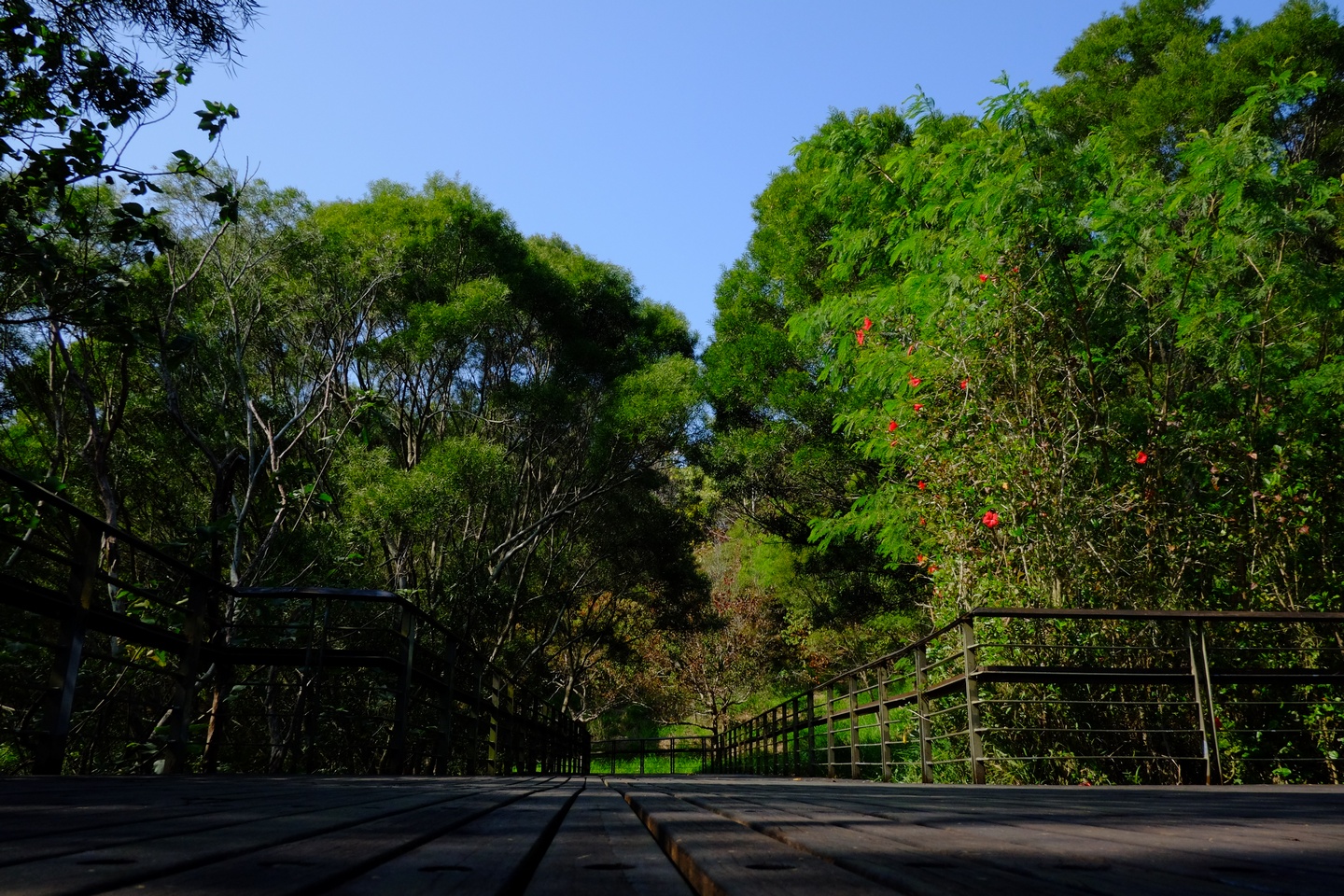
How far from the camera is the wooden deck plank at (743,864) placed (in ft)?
2.59

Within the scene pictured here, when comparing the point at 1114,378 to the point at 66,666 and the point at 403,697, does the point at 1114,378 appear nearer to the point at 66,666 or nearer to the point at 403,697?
the point at 403,697

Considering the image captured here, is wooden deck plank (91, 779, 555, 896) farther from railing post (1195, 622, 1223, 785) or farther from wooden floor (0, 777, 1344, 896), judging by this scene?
railing post (1195, 622, 1223, 785)

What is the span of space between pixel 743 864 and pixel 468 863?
1.10 ft

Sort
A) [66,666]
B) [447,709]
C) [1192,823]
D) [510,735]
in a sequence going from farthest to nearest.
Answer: [510,735]
[447,709]
[66,666]
[1192,823]

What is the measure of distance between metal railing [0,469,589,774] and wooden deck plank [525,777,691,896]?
2.64 meters

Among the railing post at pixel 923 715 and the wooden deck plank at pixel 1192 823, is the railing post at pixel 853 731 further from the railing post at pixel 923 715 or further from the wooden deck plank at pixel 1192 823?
the wooden deck plank at pixel 1192 823

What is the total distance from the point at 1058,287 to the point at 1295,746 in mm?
3961

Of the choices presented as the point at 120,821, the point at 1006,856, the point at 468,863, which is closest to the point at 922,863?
the point at 1006,856

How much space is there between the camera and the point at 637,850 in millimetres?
1186

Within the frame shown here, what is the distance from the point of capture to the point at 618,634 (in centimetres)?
2100

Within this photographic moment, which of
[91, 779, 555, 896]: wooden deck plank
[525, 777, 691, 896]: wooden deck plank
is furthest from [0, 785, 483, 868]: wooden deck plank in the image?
[525, 777, 691, 896]: wooden deck plank

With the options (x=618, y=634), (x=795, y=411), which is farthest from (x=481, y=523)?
(x=618, y=634)

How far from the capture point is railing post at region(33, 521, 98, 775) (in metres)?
3.21

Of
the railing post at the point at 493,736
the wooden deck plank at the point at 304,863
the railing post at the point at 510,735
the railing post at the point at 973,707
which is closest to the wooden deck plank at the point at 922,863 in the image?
the wooden deck plank at the point at 304,863
